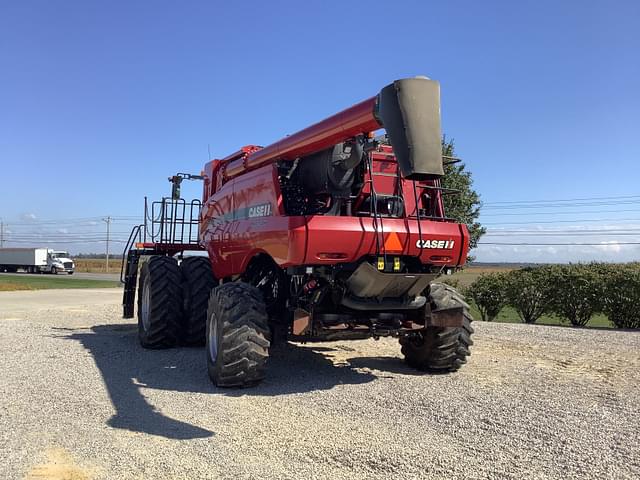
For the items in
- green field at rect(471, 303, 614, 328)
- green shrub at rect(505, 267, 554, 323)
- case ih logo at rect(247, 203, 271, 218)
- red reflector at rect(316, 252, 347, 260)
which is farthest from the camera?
green field at rect(471, 303, 614, 328)

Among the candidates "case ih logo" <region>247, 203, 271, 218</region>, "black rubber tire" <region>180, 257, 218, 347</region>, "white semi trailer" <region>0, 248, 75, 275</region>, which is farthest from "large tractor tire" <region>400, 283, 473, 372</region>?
"white semi trailer" <region>0, 248, 75, 275</region>

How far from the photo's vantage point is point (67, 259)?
61406 millimetres

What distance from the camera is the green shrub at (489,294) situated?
53.7 feet

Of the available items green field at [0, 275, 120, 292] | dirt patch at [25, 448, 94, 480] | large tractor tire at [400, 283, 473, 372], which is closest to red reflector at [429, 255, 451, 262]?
large tractor tire at [400, 283, 473, 372]

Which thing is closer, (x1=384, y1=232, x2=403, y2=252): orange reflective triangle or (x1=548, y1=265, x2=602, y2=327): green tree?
(x1=384, y1=232, x2=403, y2=252): orange reflective triangle

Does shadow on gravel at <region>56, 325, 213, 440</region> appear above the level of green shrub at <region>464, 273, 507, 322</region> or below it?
below

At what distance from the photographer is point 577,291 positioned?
14828mm

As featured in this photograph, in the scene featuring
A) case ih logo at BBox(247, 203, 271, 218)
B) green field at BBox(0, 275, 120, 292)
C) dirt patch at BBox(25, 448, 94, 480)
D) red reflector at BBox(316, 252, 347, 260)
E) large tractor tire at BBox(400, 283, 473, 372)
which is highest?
case ih logo at BBox(247, 203, 271, 218)

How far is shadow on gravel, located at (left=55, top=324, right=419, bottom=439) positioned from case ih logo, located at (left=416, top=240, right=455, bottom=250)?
195 centimetres

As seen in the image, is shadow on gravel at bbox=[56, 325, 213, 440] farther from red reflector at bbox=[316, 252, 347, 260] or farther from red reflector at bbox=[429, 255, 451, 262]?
red reflector at bbox=[429, 255, 451, 262]

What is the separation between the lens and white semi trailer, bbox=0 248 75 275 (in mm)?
60094

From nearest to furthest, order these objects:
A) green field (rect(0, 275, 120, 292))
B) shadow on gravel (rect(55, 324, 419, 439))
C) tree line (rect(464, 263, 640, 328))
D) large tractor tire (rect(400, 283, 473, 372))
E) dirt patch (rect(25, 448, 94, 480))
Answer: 1. dirt patch (rect(25, 448, 94, 480))
2. shadow on gravel (rect(55, 324, 419, 439))
3. large tractor tire (rect(400, 283, 473, 372))
4. tree line (rect(464, 263, 640, 328))
5. green field (rect(0, 275, 120, 292))

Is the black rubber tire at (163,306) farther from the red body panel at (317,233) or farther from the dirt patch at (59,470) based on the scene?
the dirt patch at (59,470)

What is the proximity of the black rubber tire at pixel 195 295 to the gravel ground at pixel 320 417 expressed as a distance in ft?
1.03
